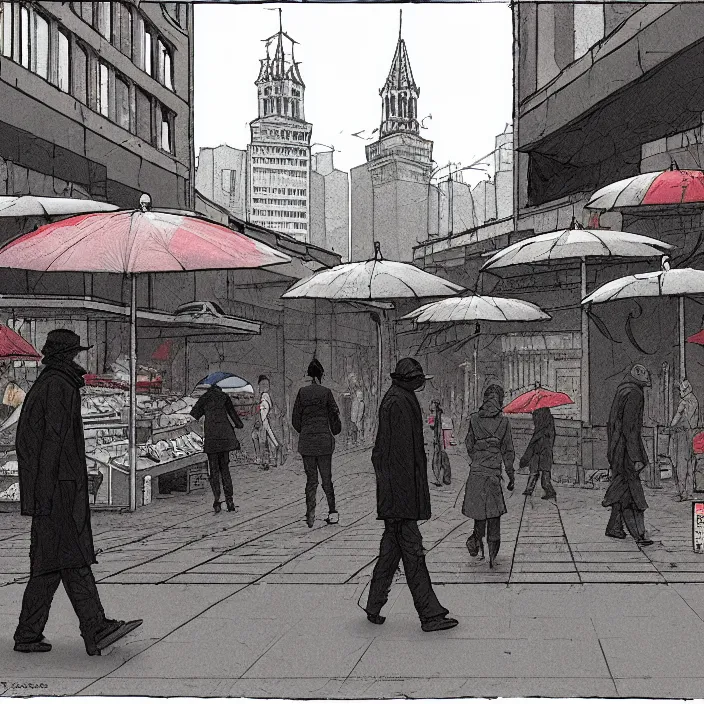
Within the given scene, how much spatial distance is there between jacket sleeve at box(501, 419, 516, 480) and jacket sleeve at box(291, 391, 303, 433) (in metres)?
1.50

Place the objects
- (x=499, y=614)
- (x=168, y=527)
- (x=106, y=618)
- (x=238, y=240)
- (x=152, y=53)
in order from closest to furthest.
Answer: (x=106, y=618) → (x=499, y=614) → (x=238, y=240) → (x=152, y=53) → (x=168, y=527)

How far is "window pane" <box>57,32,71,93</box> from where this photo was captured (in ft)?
22.3

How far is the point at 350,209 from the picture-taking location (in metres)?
7.07

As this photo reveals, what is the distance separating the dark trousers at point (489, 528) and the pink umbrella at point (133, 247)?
224cm

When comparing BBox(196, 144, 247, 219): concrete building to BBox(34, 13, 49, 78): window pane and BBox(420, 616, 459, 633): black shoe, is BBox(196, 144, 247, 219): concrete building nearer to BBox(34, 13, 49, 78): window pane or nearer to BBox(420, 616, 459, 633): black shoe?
BBox(34, 13, 49, 78): window pane

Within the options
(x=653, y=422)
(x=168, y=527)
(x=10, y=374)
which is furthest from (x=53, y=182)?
(x=653, y=422)

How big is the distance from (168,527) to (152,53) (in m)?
3.57

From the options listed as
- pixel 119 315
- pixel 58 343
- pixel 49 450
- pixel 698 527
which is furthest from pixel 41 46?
pixel 698 527

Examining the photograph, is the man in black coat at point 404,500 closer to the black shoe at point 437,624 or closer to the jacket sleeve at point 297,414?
the black shoe at point 437,624

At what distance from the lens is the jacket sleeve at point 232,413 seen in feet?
24.5

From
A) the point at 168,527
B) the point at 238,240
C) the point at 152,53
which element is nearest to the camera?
the point at 238,240

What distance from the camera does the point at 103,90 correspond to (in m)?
7.03

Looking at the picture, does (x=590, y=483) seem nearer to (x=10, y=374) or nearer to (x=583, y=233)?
(x=583, y=233)

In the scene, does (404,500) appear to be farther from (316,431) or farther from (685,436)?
(685,436)
